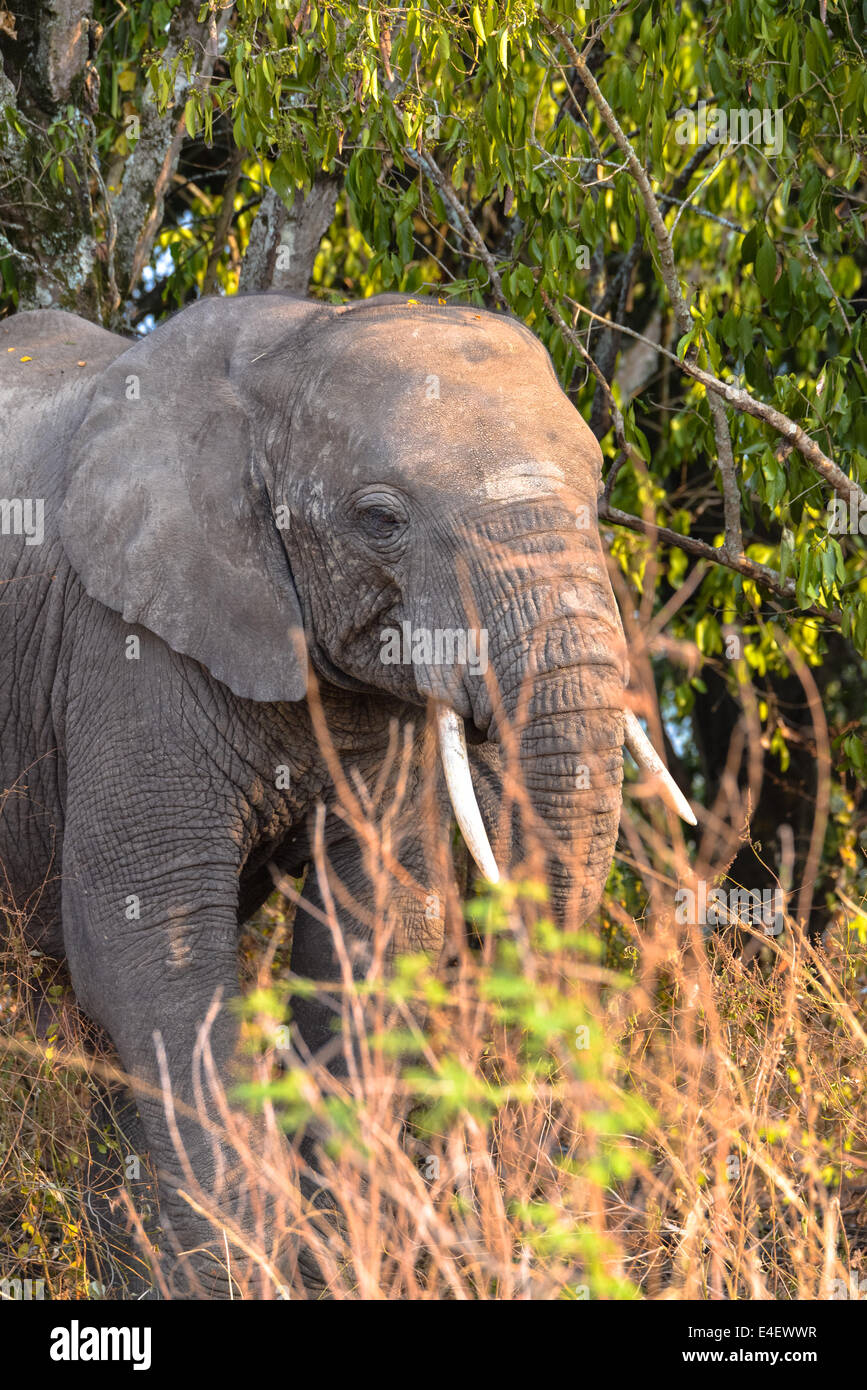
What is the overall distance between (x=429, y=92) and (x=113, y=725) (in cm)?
256

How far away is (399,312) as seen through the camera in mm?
4645

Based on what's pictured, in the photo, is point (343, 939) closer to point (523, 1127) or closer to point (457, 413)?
point (523, 1127)

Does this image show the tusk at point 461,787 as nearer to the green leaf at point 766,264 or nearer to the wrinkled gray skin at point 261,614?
the wrinkled gray skin at point 261,614

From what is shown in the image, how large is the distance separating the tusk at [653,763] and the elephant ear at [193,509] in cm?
88

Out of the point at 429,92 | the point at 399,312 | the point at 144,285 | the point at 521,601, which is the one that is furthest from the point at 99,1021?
the point at 144,285

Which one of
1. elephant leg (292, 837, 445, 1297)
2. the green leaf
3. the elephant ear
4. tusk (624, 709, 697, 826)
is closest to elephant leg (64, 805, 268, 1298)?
elephant leg (292, 837, 445, 1297)

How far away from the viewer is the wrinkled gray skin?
4.16 metres

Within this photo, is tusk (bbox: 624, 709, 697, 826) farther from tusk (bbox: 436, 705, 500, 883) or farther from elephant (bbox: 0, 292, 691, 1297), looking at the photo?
tusk (bbox: 436, 705, 500, 883)

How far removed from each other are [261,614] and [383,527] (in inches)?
16.9

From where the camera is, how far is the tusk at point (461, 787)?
4.00 metres

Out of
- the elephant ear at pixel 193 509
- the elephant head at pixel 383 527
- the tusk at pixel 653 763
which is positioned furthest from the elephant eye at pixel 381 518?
the tusk at pixel 653 763

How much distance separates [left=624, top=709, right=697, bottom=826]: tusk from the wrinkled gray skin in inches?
7.3

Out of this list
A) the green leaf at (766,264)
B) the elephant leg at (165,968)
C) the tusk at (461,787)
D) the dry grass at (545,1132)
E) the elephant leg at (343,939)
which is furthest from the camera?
the green leaf at (766,264)
